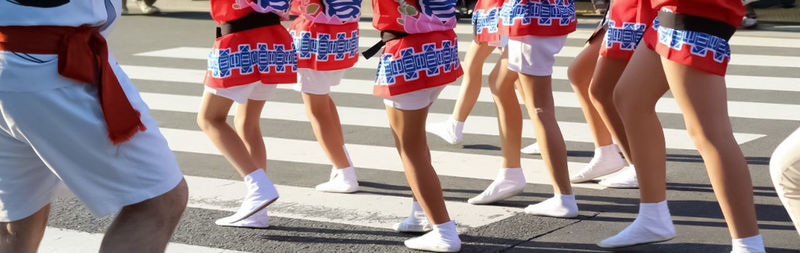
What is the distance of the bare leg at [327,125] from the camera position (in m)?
5.72

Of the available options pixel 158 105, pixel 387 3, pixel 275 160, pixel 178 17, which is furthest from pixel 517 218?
pixel 178 17

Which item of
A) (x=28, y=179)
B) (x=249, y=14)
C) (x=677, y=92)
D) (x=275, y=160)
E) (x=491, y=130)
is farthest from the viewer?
(x=491, y=130)

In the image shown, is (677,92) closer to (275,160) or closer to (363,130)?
(275,160)

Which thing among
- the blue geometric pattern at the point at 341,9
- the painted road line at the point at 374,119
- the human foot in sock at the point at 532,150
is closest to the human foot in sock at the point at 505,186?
the blue geometric pattern at the point at 341,9

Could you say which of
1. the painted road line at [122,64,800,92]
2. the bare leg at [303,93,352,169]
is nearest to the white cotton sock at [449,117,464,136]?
the bare leg at [303,93,352,169]

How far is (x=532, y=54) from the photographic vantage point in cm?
509

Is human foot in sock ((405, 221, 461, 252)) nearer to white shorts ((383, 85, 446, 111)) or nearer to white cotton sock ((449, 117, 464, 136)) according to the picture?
white shorts ((383, 85, 446, 111))

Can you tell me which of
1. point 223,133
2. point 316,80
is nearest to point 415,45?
point 223,133

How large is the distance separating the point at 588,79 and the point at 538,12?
0.86 meters

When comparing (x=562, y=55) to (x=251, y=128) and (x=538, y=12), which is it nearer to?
(x=538, y=12)

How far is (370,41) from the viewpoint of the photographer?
1245cm

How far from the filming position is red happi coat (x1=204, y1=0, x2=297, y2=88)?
16.3ft

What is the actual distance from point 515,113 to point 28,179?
266 centimetres

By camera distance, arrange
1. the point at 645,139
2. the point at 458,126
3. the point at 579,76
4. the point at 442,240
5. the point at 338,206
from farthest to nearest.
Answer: the point at 458,126, the point at 579,76, the point at 338,206, the point at 442,240, the point at 645,139
